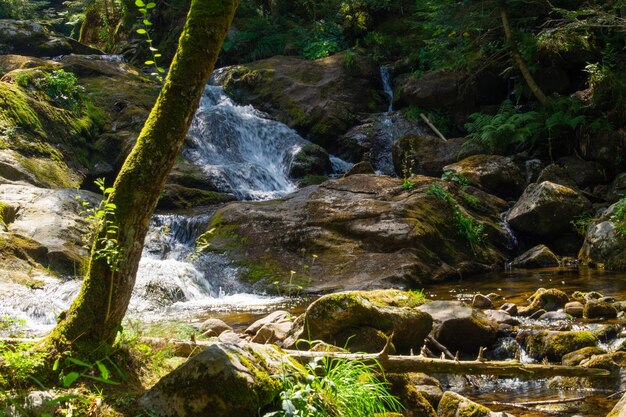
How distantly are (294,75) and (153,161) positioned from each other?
1793 cm

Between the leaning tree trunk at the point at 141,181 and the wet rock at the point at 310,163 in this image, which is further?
the wet rock at the point at 310,163

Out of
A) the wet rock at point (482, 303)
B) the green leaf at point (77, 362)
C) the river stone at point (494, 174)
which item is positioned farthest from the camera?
the river stone at point (494, 174)

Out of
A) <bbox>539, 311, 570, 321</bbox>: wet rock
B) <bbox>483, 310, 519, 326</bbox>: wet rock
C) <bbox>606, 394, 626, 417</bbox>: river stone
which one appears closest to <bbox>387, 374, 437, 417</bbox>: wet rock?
<bbox>606, 394, 626, 417</bbox>: river stone

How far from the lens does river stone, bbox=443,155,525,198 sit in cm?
1369

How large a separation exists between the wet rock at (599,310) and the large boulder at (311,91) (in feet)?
38.7

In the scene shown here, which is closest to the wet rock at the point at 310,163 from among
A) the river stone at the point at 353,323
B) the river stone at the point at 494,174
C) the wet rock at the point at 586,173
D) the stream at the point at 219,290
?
the stream at the point at 219,290

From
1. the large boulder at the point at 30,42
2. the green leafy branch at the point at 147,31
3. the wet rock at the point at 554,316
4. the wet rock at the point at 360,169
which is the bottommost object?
the wet rock at the point at 554,316

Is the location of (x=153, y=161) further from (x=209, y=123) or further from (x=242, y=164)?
(x=209, y=123)

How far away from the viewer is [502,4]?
1501 centimetres

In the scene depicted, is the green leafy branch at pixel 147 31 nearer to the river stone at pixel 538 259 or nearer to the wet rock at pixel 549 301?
the wet rock at pixel 549 301

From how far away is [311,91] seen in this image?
1959 cm

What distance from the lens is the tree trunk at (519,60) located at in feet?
49.7

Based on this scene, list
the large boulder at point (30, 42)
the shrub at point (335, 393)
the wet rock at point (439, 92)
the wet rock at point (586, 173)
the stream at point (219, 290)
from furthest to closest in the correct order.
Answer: the large boulder at point (30, 42)
the wet rock at point (439, 92)
the wet rock at point (586, 173)
the stream at point (219, 290)
the shrub at point (335, 393)

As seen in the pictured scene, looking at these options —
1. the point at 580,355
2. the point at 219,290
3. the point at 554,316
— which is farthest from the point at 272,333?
the point at 219,290
